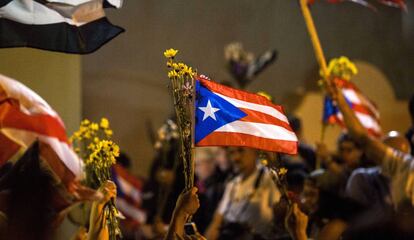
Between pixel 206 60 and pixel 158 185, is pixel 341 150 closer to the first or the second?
pixel 158 185

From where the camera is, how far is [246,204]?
7.56m

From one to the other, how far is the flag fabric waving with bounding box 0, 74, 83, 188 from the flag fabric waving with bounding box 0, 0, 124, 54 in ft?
0.93

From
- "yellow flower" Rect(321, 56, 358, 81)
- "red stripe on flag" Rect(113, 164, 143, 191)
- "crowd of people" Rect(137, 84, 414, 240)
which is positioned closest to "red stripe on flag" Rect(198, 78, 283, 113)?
"crowd of people" Rect(137, 84, 414, 240)

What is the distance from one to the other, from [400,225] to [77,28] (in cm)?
263

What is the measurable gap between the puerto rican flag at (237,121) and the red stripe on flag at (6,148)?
3.68 feet

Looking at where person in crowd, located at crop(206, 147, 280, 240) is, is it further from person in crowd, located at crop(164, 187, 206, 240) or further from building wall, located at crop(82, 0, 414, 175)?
building wall, located at crop(82, 0, 414, 175)

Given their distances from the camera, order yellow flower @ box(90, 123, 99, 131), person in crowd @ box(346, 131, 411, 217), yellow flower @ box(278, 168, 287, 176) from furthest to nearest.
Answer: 1. person in crowd @ box(346, 131, 411, 217)
2. yellow flower @ box(90, 123, 99, 131)
3. yellow flower @ box(278, 168, 287, 176)

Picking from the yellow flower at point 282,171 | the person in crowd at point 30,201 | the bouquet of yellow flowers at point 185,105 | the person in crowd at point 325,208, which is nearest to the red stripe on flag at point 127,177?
the person in crowd at point 325,208

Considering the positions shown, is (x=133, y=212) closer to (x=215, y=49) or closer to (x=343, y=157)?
(x=343, y=157)

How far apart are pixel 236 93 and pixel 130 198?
4595 mm

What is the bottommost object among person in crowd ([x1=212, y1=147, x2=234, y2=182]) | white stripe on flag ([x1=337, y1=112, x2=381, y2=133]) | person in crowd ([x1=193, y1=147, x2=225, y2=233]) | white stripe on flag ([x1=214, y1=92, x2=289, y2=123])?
person in crowd ([x1=193, y1=147, x2=225, y2=233])

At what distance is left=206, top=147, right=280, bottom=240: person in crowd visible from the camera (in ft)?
24.0

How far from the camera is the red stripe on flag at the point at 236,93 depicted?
5082mm


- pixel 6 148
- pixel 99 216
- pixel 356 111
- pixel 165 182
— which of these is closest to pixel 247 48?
pixel 165 182
